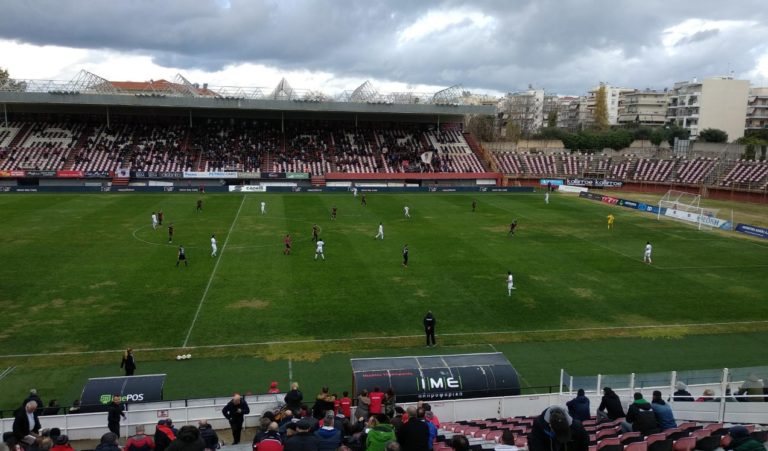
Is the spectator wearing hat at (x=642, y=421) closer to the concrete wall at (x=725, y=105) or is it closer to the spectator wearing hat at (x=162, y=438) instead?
the spectator wearing hat at (x=162, y=438)

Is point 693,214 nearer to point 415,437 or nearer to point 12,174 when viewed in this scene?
point 415,437

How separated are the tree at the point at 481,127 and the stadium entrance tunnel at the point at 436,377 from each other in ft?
330

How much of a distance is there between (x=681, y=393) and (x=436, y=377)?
19.0 ft

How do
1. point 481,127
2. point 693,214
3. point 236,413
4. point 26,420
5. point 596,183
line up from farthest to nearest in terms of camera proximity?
point 481,127 → point 596,183 → point 693,214 → point 236,413 → point 26,420

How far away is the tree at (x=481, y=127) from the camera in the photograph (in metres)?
115

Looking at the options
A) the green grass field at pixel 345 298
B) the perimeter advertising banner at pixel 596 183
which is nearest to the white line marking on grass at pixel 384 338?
the green grass field at pixel 345 298

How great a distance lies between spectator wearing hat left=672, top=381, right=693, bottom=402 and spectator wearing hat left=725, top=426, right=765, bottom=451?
526cm

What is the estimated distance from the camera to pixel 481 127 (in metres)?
120

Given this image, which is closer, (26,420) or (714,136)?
(26,420)

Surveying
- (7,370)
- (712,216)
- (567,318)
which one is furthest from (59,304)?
(712,216)

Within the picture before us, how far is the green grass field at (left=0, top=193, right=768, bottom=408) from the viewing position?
19156mm

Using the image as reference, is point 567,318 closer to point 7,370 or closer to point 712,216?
point 7,370

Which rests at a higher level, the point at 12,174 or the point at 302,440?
the point at 12,174

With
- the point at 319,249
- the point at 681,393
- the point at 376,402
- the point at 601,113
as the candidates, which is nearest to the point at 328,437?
the point at 376,402
